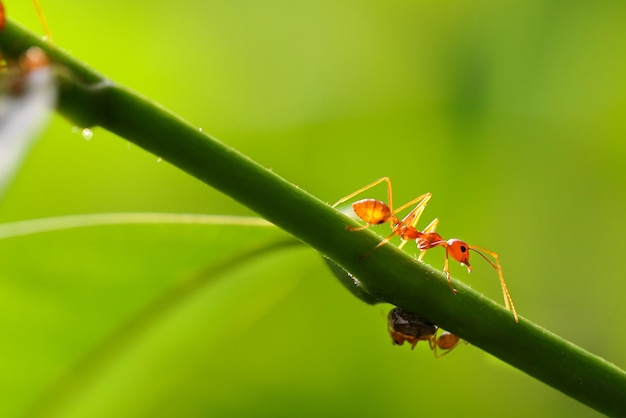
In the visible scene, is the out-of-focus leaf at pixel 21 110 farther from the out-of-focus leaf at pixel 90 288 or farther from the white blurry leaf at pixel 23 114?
the out-of-focus leaf at pixel 90 288

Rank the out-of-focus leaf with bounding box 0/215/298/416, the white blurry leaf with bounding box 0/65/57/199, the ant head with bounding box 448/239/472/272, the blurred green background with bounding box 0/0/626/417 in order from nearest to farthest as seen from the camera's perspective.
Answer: the white blurry leaf with bounding box 0/65/57/199, the out-of-focus leaf with bounding box 0/215/298/416, the ant head with bounding box 448/239/472/272, the blurred green background with bounding box 0/0/626/417

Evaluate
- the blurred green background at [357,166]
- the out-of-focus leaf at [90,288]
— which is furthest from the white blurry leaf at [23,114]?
the blurred green background at [357,166]

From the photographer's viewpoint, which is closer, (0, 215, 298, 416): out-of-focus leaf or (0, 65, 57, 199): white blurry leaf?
(0, 65, 57, 199): white blurry leaf

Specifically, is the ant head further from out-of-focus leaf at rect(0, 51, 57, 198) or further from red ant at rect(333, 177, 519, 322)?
out-of-focus leaf at rect(0, 51, 57, 198)

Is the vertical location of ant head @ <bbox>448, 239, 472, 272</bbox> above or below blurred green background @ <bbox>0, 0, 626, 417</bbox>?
below

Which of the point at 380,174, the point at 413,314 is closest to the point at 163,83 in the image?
the point at 380,174

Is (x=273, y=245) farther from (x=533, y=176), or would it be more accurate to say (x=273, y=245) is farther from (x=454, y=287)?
(x=533, y=176)


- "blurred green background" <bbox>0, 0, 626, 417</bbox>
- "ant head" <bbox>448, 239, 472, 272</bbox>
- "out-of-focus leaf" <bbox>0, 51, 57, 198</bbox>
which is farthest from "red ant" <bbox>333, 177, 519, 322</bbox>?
"out-of-focus leaf" <bbox>0, 51, 57, 198</bbox>

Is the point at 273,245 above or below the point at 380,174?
below

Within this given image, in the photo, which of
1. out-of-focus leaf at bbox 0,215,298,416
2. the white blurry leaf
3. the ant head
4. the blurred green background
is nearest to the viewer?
the white blurry leaf
